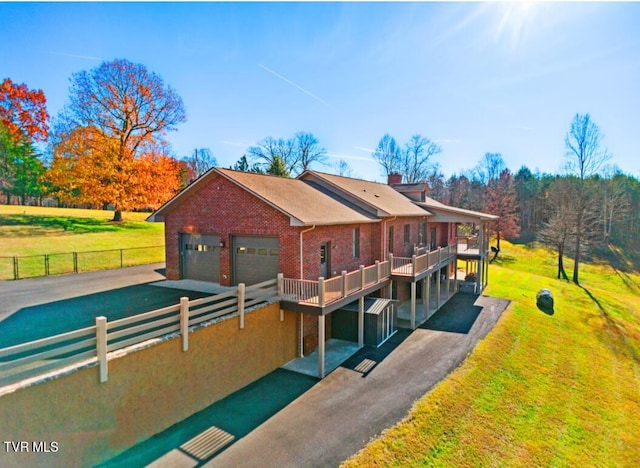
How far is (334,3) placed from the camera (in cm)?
1326

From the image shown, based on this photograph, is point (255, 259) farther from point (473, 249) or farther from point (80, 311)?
point (473, 249)

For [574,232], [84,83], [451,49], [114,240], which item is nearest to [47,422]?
[451,49]

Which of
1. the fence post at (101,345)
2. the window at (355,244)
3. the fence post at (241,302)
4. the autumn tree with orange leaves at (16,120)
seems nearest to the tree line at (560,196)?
the window at (355,244)

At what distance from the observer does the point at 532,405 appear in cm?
1098

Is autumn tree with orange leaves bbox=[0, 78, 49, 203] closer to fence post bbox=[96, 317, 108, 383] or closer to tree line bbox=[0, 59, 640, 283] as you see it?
tree line bbox=[0, 59, 640, 283]

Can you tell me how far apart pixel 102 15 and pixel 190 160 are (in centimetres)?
6103

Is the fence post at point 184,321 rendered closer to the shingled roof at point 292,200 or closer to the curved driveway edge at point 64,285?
the shingled roof at point 292,200

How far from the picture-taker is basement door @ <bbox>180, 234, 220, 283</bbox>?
15.0 m

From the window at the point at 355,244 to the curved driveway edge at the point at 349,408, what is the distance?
14.1ft

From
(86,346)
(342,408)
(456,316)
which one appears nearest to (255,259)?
(342,408)

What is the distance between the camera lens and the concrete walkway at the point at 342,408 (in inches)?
295

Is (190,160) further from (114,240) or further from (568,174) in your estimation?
(568,174)

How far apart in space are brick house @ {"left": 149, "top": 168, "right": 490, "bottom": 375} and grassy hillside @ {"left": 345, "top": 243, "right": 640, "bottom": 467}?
3799 mm

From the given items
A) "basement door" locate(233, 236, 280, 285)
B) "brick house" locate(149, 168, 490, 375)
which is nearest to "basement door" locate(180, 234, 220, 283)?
"brick house" locate(149, 168, 490, 375)
